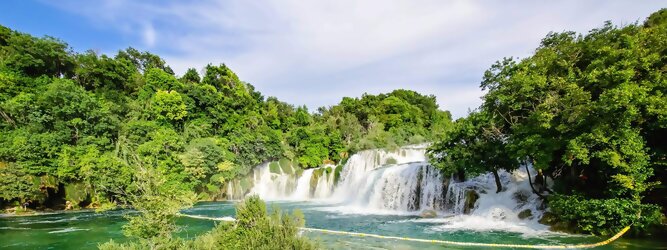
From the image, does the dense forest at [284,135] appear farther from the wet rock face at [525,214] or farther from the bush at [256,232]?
the wet rock face at [525,214]

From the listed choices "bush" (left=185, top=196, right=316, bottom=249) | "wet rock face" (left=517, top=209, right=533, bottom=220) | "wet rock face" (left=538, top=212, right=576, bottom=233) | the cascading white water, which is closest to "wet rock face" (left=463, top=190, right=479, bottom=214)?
"wet rock face" (left=517, top=209, right=533, bottom=220)

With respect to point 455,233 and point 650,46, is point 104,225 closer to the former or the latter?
point 455,233

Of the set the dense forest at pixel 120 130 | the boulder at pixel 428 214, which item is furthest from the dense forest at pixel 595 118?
the dense forest at pixel 120 130

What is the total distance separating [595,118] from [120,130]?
30.6 meters

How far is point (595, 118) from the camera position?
37.4ft

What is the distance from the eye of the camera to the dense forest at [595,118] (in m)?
11.2

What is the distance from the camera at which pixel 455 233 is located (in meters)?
14.4

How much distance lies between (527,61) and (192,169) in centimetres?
2410

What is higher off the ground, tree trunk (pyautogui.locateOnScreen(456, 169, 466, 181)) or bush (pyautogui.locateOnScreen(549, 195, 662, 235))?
tree trunk (pyautogui.locateOnScreen(456, 169, 466, 181))

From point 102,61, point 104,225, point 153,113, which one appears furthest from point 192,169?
point 102,61

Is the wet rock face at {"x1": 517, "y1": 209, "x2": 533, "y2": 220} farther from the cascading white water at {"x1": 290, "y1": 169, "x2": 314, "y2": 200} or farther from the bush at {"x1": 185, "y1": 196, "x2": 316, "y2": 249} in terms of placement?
the cascading white water at {"x1": 290, "y1": 169, "x2": 314, "y2": 200}

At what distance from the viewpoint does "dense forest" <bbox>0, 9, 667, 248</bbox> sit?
36.8 ft

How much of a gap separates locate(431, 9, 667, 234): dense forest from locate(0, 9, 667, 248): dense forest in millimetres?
51

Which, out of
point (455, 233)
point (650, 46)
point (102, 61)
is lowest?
point (455, 233)
